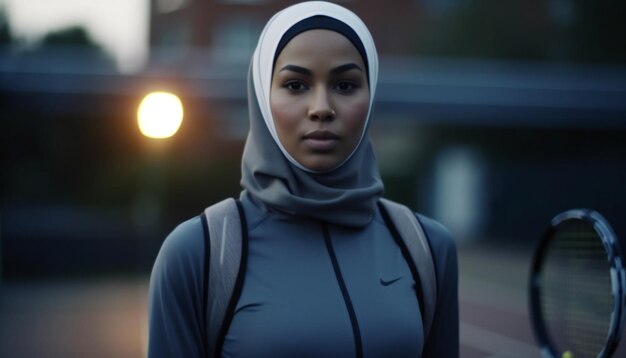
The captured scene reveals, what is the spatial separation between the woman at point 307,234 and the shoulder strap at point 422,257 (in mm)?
34

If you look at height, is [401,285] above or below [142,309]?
above

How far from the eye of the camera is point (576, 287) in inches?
135

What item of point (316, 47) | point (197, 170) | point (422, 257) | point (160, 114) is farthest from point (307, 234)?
point (197, 170)

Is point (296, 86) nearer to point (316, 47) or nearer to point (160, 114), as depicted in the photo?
point (316, 47)

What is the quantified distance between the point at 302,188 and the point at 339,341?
1.28 feet

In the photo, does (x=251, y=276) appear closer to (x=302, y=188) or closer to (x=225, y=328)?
(x=225, y=328)

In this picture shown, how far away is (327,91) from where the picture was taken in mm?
1882

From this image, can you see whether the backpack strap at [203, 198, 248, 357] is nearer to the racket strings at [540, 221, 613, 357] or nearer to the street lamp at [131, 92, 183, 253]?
the racket strings at [540, 221, 613, 357]

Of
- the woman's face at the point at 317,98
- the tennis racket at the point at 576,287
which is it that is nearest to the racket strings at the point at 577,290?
the tennis racket at the point at 576,287

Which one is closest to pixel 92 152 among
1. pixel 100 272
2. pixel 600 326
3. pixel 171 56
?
pixel 100 272

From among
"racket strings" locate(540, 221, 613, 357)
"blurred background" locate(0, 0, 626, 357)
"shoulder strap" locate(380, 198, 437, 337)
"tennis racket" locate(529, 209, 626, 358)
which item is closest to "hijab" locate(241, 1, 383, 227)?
"shoulder strap" locate(380, 198, 437, 337)

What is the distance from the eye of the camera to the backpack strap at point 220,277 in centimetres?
181

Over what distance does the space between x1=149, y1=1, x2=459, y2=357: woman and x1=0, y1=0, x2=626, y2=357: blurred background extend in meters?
6.15

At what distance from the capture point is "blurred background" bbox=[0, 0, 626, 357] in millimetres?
10719
